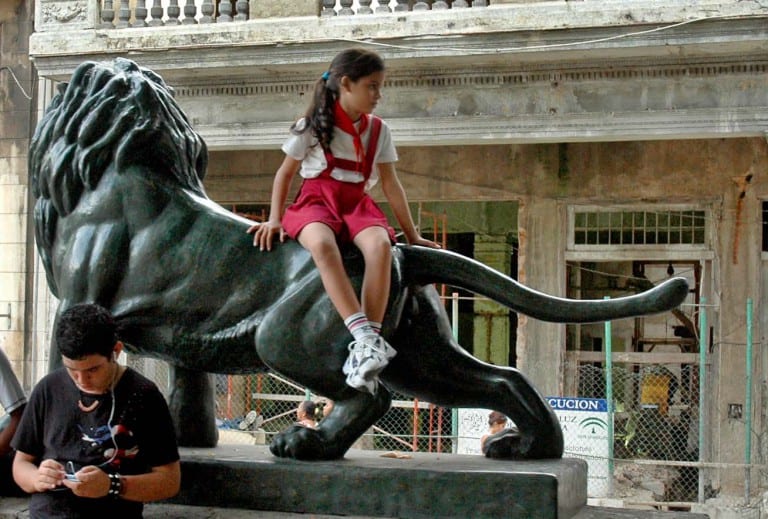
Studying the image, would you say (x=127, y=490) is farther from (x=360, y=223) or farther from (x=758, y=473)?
(x=758, y=473)

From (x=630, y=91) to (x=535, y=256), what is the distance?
7.00ft

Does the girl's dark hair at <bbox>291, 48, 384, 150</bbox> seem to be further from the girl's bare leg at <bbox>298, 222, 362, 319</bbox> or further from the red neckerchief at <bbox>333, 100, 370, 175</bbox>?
the girl's bare leg at <bbox>298, 222, 362, 319</bbox>

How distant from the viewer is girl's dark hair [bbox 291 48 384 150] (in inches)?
153

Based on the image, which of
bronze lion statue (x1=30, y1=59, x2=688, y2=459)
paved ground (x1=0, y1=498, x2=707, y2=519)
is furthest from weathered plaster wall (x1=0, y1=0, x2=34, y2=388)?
paved ground (x1=0, y1=498, x2=707, y2=519)

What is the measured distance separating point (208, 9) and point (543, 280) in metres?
4.16

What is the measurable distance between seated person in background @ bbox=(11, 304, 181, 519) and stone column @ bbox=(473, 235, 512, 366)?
→ 30.2 ft

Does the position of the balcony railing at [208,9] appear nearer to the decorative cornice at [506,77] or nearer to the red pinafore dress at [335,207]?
the decorative cornice at [506,77]

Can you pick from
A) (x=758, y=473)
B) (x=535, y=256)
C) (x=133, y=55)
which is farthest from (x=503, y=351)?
(x=133, y=55)

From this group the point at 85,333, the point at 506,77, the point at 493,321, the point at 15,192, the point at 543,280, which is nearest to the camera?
the point at 85,333

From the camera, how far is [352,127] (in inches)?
157

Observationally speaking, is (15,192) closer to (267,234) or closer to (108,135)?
(108,135)

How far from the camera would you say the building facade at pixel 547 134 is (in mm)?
10625

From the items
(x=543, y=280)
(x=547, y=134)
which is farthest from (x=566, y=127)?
(x=543, y=280)

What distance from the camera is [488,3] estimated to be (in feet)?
37.4
